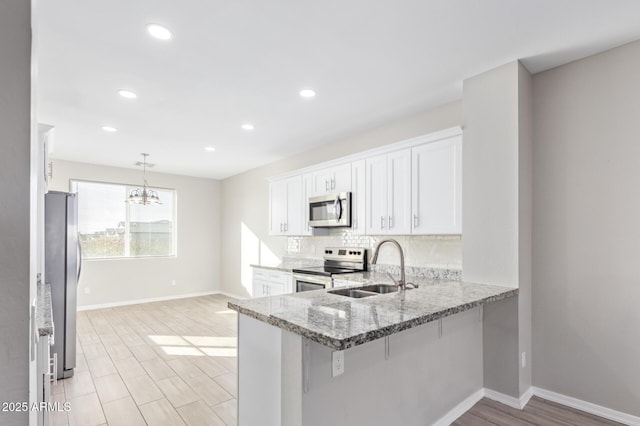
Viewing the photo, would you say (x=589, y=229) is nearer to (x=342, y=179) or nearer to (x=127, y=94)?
(x=342, y=179)

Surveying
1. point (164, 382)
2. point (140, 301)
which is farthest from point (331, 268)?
point (140, 301)

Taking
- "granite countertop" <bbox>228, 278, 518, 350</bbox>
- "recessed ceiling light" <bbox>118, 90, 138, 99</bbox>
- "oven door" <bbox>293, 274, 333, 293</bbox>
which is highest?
"recessed ceiling light" <bbox>118, 90, 138, 99</bbox>

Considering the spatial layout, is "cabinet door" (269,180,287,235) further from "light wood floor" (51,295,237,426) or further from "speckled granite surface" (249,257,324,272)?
"light wood floor" (51,295,237,426)

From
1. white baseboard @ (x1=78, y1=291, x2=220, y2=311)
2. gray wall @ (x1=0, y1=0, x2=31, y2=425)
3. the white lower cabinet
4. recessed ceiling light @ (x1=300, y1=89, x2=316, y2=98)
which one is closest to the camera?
gray wall @ (x1=0, y1=0, x2=31, y2=425)

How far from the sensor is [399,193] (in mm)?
3324

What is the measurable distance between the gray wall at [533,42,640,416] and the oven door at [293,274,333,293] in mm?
1844

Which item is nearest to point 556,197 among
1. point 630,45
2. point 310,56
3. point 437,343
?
point 630,45

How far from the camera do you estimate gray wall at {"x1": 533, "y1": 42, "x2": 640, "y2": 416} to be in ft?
7.40

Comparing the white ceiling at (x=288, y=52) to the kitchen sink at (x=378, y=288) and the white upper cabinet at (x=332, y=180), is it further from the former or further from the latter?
the kitchen sink at (x=378, y=288)

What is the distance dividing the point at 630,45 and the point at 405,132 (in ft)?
6.17

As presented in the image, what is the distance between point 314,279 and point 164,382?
169cm

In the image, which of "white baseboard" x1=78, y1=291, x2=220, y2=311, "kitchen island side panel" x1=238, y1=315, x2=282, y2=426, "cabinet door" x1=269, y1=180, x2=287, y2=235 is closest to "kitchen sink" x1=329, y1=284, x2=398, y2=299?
"kitchen island side panel" x1=238, y1=315, x2=282, y2=426

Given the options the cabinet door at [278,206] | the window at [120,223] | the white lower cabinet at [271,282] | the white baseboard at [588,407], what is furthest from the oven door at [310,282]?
the window at [120,223]

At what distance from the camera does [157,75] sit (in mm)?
2672
